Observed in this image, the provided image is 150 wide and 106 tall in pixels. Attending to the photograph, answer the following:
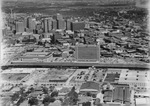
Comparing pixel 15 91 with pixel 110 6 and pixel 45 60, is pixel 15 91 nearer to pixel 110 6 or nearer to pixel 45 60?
pixel 45 60

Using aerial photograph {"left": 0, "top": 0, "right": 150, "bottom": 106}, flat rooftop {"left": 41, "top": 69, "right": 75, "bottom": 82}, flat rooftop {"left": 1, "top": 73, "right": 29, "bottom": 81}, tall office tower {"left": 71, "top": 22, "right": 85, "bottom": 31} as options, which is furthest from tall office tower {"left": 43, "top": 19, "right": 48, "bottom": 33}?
flat rooftop {"left": 1, "top": 73, "right": 29, "bottom": 81}

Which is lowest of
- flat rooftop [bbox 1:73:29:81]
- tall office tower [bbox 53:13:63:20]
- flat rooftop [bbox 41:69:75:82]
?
flat rooftop [bbox 1:73:29:81]

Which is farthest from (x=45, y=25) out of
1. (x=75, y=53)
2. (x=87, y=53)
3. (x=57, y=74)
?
(x=57, y=74)

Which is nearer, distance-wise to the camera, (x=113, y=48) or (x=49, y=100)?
(x=49, y=100)

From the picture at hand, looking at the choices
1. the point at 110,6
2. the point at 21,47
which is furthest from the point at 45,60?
the point at 110,6

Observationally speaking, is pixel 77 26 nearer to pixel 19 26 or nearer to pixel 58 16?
pixel 58 16

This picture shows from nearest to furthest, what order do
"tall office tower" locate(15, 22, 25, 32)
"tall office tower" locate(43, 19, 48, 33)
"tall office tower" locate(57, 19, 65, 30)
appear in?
"tall office tower" locate(15, 22, 25, 32)
"tall office tower" locate(43, 19, 48, 33)
"tall office tower" locate(57, 19, 65, 30)

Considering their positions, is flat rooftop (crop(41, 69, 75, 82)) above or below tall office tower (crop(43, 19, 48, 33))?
below

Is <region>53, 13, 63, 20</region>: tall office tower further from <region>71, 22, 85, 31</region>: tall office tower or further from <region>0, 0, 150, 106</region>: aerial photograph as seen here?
<region>71, 22, 85, 31</region>: tall office tower
